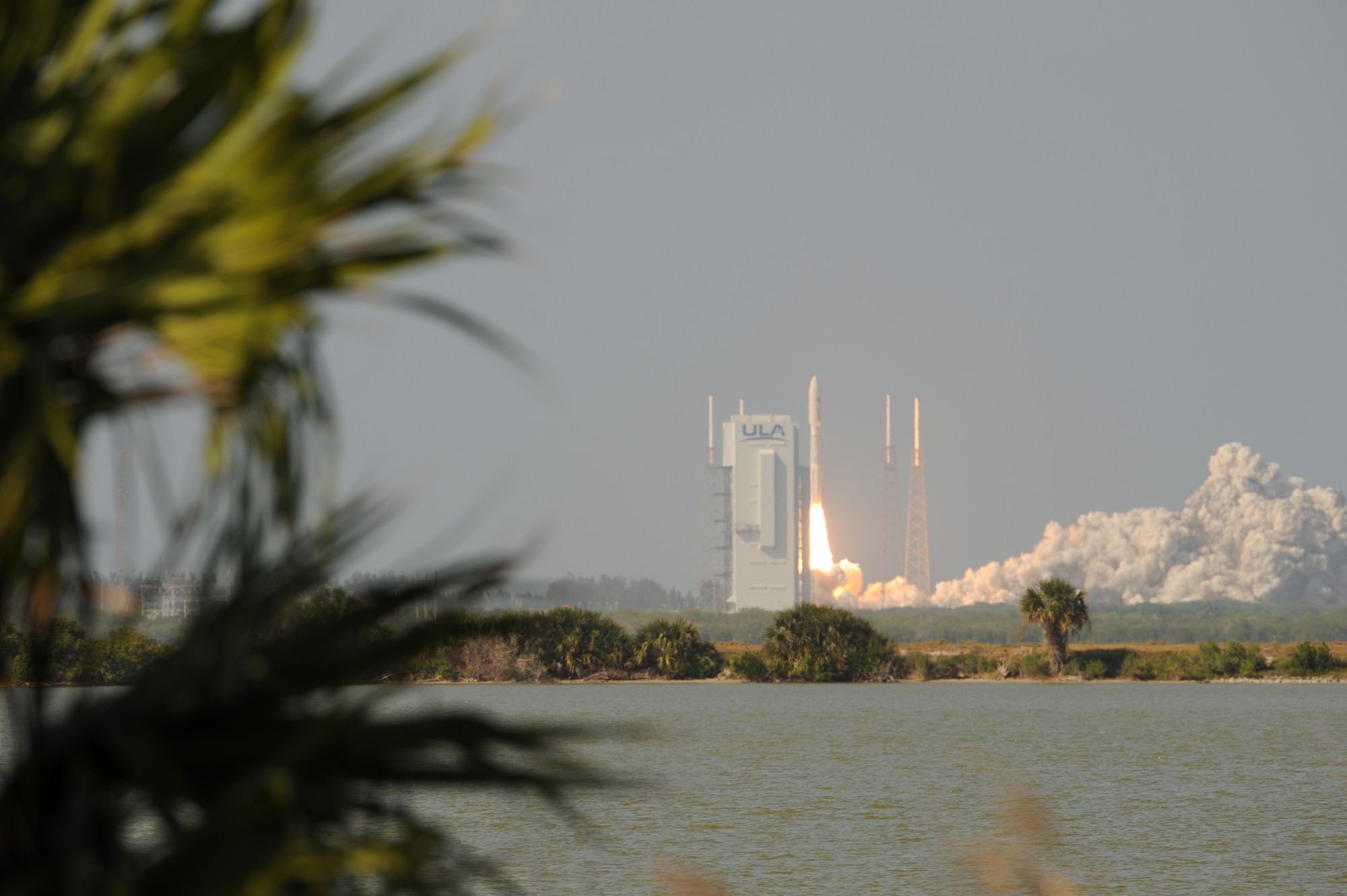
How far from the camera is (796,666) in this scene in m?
127

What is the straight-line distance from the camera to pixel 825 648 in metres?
127

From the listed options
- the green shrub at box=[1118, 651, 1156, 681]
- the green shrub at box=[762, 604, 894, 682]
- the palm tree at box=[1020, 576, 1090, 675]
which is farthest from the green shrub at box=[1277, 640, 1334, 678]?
the green shrub at box=[762, 604, 894, 682]

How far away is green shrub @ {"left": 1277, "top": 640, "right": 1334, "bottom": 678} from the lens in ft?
419

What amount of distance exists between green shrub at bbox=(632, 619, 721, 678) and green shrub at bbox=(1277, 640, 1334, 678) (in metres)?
48.3

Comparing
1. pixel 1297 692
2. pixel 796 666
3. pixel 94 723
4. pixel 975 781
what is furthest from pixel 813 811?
pixel 1297 692

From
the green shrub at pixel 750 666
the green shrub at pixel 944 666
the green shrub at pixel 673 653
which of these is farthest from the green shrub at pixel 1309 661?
the green shrub at pixel 673 653

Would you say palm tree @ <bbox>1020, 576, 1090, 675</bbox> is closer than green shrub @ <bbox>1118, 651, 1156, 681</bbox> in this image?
Yes

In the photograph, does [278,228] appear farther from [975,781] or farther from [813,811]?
[975,781]

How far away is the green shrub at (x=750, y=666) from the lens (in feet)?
415

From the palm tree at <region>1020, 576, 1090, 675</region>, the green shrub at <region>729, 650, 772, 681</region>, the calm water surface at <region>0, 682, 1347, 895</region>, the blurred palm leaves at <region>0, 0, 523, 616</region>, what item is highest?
the palm tree at <region>1020, 576, 1090, 675</region>

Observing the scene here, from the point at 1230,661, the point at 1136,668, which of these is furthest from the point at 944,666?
the point at 1230,661

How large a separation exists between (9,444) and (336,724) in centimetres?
97

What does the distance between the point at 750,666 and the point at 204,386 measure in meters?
124

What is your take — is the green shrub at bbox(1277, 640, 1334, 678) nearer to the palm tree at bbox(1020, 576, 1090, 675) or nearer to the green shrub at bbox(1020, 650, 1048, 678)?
the green shrub at bbox(1020, 650, 1048, 678)
